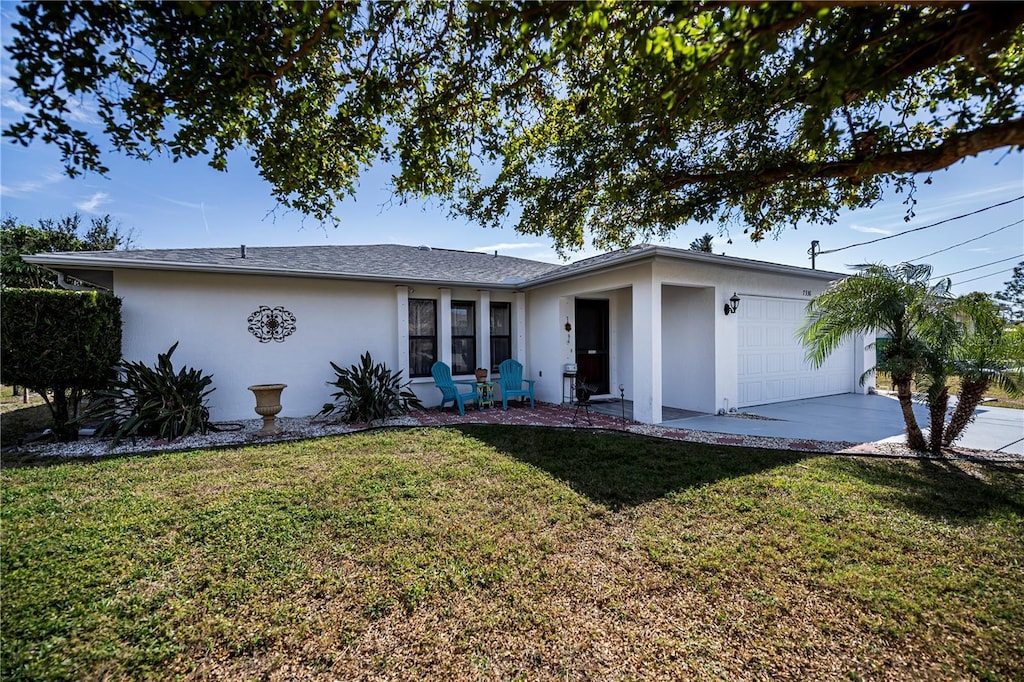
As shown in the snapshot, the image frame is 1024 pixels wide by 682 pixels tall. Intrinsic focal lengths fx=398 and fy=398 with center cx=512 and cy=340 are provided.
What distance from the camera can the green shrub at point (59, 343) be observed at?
550 cm

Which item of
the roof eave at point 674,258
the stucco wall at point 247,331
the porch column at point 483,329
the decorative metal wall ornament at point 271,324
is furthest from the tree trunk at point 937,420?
the decorative metal wall ornament at point 271,324

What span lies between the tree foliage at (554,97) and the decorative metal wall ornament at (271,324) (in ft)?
15.4

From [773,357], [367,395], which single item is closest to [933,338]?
[773,357]

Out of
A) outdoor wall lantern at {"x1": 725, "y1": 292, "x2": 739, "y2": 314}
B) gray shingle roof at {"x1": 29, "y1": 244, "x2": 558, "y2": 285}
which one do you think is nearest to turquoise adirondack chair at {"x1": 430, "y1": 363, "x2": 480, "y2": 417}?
gray shingle roof at {"x1": 29, "y1": 244, "x2": 558, "y2": 285}

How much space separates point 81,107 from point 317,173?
1.59 m

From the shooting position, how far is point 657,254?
6.66 m

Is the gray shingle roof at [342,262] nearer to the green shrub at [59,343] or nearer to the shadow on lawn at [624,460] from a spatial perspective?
the green shrub at [59,343]

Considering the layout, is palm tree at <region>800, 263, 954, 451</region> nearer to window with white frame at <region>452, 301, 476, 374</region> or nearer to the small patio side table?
the small patio side table

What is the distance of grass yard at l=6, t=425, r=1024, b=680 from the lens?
6.75 ft

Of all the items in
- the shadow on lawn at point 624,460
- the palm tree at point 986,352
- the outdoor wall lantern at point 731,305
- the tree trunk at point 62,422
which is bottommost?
the shadow on lawn at point 624,460

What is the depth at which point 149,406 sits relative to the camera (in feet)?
20.4

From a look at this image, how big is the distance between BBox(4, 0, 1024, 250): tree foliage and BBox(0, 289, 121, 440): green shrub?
15.0 ft

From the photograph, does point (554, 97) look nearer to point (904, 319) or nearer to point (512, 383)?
point (904, 319)

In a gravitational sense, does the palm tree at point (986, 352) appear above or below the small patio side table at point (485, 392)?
above
